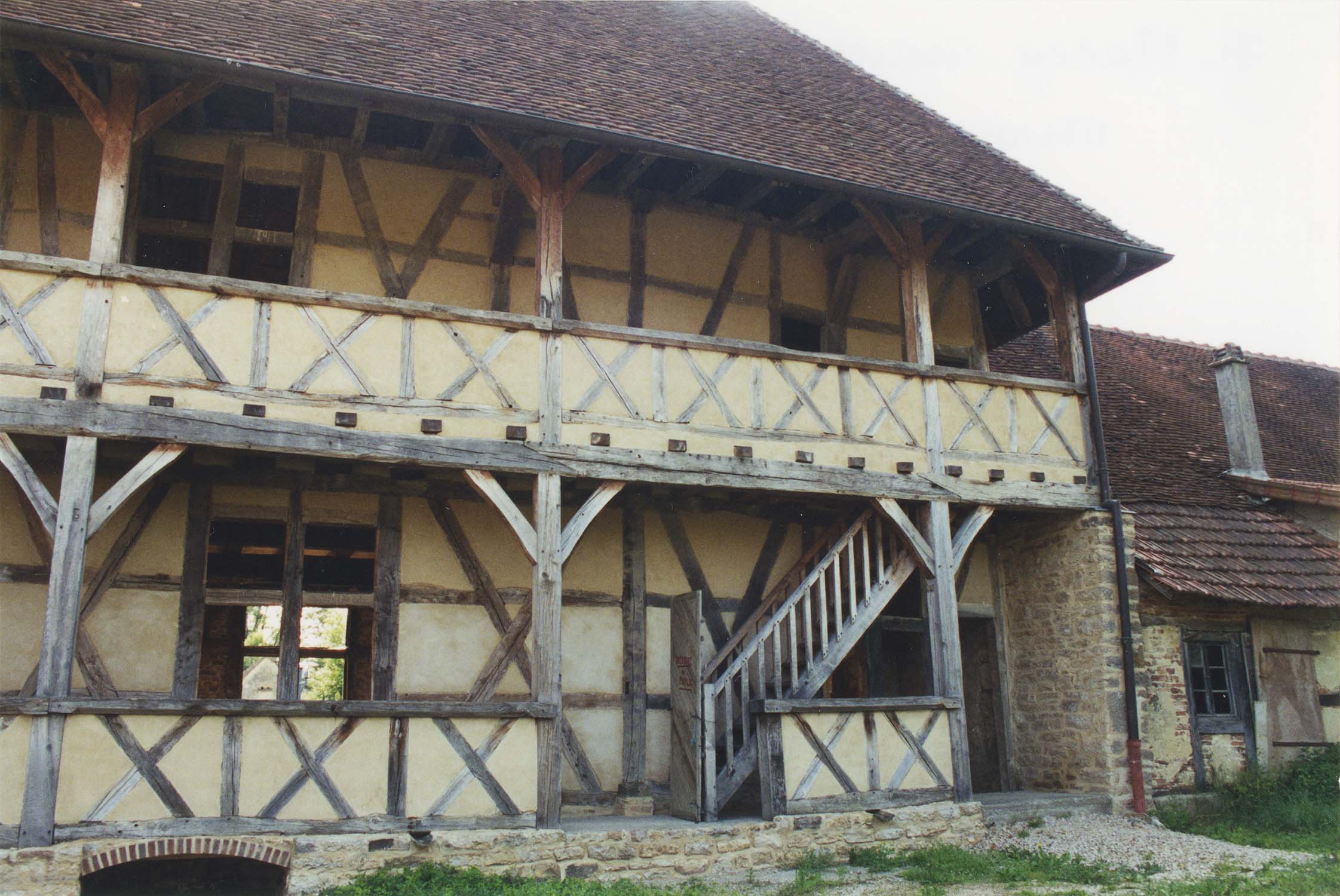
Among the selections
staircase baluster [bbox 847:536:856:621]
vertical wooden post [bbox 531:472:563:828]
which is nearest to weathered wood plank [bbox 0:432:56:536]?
vertical wooden post [bbox 531:472:563:828]

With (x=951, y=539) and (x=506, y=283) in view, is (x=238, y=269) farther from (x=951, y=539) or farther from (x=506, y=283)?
(x=951, y=539)

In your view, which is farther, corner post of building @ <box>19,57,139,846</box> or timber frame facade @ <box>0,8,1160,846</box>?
timber frame facade @ <box>0,8,1160,846</box>

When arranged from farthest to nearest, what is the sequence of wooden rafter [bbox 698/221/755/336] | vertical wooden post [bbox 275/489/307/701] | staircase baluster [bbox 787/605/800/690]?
wooden rafter [bbox 698/221/755/336] < staircase baluster [bbox 787/605/800/690] < vertical wooden post [bbox 275/489/307/701]

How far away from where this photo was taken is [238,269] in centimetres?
938

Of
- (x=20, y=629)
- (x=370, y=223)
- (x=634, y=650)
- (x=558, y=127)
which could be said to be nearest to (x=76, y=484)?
(x=20, y=629)

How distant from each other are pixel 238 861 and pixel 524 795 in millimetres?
2406

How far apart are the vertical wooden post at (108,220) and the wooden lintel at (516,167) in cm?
237

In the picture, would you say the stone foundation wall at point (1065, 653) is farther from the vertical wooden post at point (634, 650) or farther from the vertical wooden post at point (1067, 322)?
the vertical wooden post at point (634, 650)

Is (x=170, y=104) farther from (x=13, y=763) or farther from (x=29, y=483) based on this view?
(x=13, y=763)

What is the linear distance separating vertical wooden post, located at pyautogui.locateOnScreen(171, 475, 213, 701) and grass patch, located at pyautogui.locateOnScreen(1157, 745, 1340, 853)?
8.39m

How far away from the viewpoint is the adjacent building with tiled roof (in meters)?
11.3

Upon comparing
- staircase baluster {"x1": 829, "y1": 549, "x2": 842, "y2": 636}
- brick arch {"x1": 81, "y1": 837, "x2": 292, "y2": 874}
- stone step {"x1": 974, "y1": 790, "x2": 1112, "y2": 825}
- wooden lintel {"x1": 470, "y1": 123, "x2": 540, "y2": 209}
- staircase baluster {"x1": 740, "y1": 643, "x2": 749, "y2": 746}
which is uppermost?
wooden lintel {"x1": 470, "y1": 123, "x2": 540, "y2": 209}

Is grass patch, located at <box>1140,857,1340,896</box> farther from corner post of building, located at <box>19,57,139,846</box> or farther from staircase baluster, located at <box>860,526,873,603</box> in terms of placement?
corner post of building, located at <box>19,57,139,846</box>

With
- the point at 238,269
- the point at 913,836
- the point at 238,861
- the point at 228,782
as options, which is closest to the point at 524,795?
the point at 228,782
